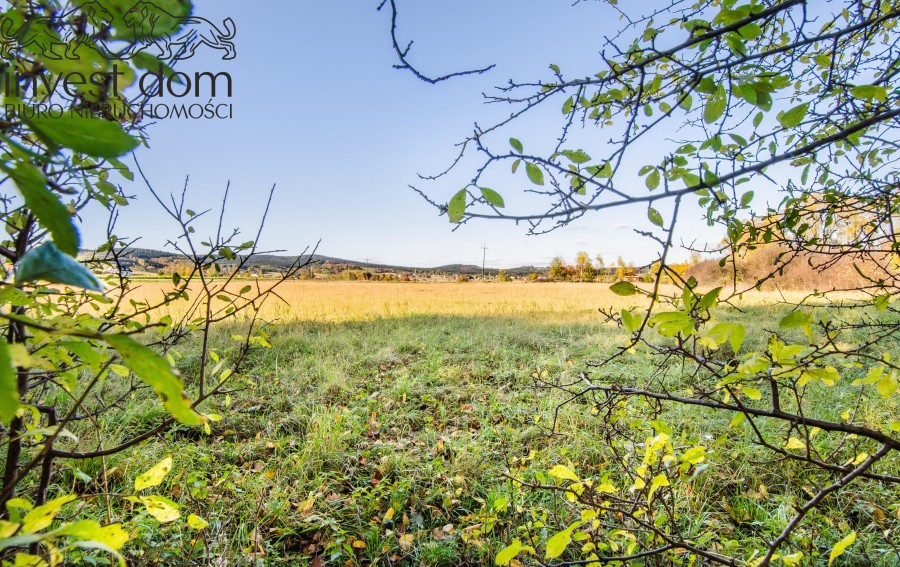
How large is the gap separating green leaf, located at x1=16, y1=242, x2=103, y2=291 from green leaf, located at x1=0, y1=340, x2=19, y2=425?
84 millimetres

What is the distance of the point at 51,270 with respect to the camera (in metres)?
0.30

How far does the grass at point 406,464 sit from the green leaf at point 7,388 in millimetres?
1402

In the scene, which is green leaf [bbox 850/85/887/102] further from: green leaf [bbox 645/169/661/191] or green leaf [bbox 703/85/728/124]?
green leaf [bbox 645/169/661/191]

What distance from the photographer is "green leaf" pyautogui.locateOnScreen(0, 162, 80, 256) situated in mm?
300

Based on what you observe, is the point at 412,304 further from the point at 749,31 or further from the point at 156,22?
the point at 156,22

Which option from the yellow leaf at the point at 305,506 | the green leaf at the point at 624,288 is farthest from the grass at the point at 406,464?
the green leaf at the point at 624,288

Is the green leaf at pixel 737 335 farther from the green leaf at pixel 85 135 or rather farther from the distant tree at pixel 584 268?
the distant tree at pixel 584 268

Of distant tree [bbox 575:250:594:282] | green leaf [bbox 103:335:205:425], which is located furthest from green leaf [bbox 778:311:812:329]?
distant tree [bbox 575:250:594:282]

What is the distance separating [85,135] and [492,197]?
567mm

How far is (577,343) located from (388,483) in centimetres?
440

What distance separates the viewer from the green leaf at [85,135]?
0.95 ft

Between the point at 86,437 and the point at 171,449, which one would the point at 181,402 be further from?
the point at 86,437

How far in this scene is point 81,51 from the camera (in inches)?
19.0

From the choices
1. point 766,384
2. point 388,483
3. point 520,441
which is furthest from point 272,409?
point 766,384
